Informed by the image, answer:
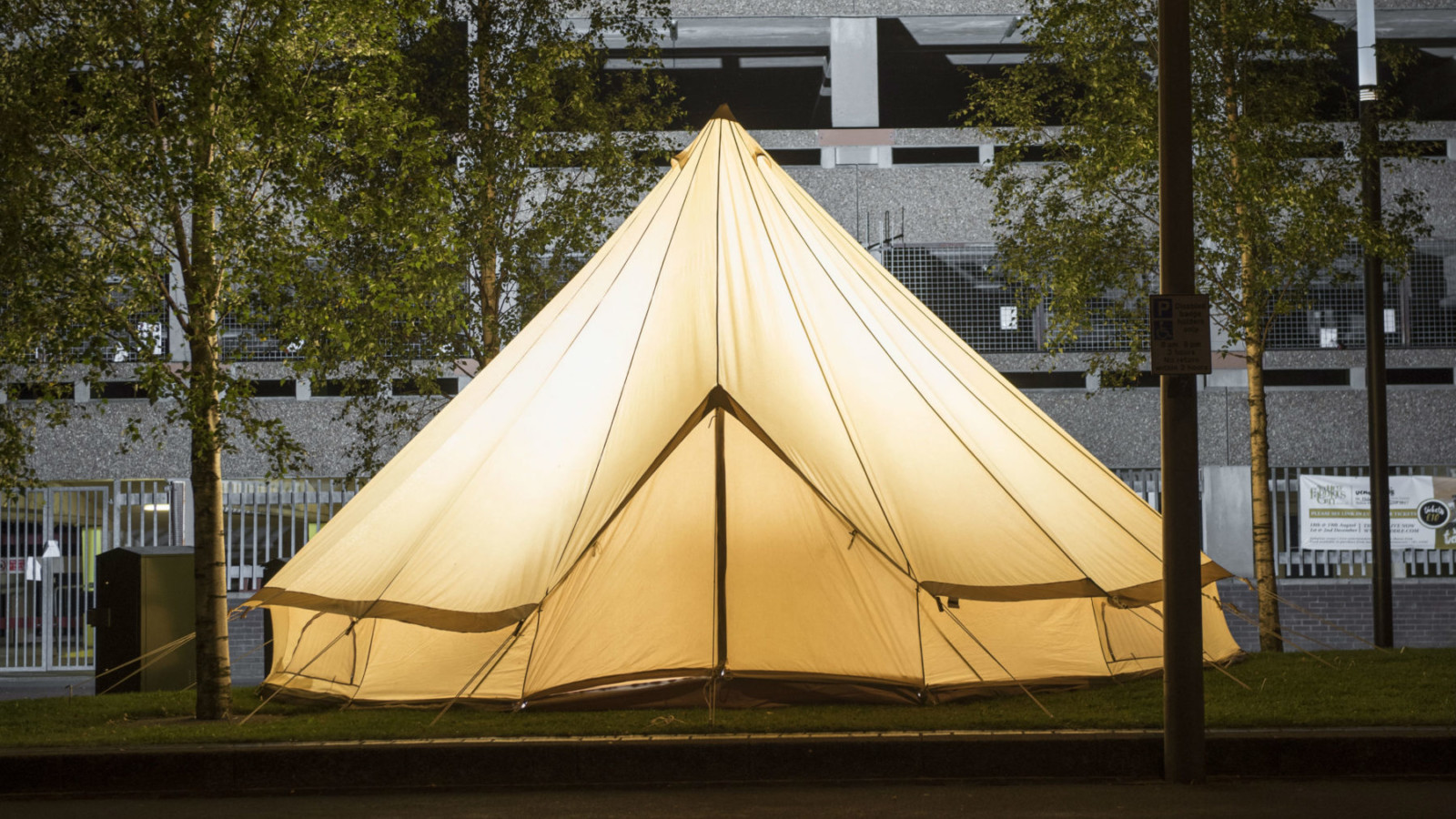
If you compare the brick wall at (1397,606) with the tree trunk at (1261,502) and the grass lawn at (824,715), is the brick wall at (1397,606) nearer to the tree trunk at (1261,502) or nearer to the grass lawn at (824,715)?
the tree trunk at (1261,502)

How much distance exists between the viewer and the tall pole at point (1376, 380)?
12.5 m

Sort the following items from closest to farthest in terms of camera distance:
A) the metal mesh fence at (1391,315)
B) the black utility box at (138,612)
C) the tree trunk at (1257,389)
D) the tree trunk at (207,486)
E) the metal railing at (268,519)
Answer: the tree trunk at (207,486), the black utility box at (138,612), the tree trunk at (1257,389), the metal railing at (268,519), the metal mesh fence at (1391,315)

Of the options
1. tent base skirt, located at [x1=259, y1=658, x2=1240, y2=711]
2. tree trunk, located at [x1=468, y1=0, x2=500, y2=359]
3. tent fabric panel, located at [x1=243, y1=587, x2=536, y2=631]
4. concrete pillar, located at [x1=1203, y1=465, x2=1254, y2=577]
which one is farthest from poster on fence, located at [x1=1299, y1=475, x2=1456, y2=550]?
tent fabric panel, located at [x1=243, y1=587, x2=536, y2=631]

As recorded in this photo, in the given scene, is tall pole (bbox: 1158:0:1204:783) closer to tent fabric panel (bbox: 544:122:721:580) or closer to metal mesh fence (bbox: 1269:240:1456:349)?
tent fabric panel (bbox: 544:122:721:580)

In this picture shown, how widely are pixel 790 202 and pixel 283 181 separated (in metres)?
3.78

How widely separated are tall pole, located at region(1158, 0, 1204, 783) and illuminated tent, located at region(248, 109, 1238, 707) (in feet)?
5.12

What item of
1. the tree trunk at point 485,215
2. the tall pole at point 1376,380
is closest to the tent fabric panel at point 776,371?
the tree trunk at point 485,215

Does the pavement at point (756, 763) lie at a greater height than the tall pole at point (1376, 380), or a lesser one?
lesser

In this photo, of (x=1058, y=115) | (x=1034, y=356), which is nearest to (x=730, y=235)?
(x=1034, y=356)

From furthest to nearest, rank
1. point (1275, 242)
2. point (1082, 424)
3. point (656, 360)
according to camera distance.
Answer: point (1082, 424) → point (1275, 242) → point (656, 360)

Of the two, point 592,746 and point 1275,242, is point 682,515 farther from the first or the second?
A: point 1275,242

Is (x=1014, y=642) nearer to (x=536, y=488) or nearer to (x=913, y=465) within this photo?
(x=913, y=465)

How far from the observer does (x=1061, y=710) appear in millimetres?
8305

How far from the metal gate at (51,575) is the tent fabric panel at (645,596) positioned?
1007 cm
